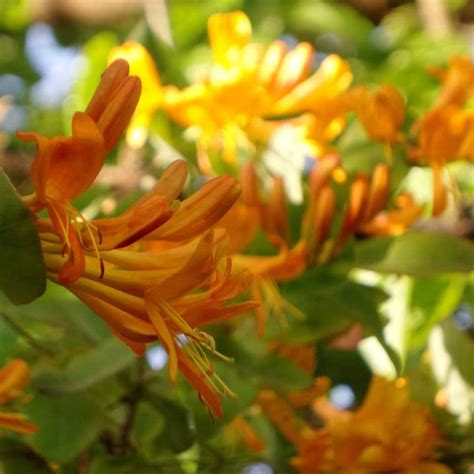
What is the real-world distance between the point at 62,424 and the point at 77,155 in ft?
0.93

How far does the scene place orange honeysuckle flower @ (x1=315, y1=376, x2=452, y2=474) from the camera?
81 centimetres

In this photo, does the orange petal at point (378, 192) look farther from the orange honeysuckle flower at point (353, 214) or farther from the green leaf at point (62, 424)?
the green leaf at point (62, 424)

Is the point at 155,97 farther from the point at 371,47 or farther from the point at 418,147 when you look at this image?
the point at 371,47

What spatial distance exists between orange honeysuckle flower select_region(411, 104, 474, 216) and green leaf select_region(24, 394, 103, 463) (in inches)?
12.3

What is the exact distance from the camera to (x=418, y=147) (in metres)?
0.88

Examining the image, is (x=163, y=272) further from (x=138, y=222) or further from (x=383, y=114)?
(x=383, y=114)

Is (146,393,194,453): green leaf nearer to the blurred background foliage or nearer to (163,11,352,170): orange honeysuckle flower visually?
the blurred background foliage

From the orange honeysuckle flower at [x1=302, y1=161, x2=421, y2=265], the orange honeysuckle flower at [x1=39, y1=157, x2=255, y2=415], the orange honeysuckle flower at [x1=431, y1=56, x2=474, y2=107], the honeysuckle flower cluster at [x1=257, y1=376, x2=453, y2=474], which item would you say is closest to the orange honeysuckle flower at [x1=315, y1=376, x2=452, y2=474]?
the honeysuckle flower cluster at [x1=257, y1=376, x2=453, y2=474]

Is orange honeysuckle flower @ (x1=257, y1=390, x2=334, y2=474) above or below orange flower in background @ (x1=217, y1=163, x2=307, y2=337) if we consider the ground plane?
below

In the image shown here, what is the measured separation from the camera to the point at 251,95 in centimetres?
93

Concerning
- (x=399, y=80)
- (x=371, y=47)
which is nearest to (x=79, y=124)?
(x=399, y=80)

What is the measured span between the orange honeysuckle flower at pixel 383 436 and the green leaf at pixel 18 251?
1.32 ft

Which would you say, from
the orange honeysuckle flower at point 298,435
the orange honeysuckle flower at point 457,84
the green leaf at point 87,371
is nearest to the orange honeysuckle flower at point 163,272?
the green leaf at point 87,371

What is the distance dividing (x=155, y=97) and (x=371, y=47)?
70cm
